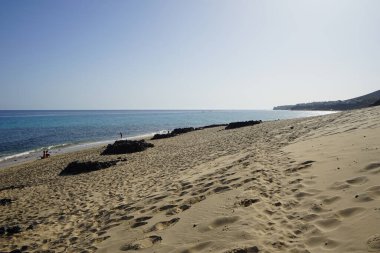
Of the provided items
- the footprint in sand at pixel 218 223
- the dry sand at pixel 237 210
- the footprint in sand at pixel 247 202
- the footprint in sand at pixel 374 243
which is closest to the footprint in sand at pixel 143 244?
the dry sand at pixel 237 210

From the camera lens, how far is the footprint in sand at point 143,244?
19.4 ft

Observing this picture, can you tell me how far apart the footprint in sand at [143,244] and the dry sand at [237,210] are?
0.9 inches

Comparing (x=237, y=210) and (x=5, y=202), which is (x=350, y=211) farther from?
(x=5, y=202)

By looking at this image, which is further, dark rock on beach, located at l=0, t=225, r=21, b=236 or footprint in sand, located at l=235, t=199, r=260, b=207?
dark rock on beach, located at l=0, t=225, r=21, b=236

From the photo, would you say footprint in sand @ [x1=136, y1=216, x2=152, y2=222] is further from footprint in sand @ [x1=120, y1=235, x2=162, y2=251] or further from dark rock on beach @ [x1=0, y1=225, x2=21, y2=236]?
dark rock on beach @ [x1=0, y1=225, x2=21, y2=236]

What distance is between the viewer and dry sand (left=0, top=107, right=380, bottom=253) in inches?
198

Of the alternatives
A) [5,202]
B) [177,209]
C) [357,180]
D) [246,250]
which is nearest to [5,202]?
[5,202]

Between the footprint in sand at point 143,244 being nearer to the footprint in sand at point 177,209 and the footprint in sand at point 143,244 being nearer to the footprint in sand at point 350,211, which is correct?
the footprint in sand at point 177,209

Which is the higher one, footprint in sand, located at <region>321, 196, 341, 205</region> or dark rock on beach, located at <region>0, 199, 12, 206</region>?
footprint in sand, located at <region>321, 196, 341, 205</region>

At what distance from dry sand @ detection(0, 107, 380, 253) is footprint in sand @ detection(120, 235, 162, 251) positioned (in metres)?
0.02

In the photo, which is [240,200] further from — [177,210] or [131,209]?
[131,209]

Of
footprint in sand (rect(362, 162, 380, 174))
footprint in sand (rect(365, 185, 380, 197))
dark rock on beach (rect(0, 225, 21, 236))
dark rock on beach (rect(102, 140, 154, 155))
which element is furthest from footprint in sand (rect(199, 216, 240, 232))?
dark rock on beach (rect(102, 140, 154, 155))

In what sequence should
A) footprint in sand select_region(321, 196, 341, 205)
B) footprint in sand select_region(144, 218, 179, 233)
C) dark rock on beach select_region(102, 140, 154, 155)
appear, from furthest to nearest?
dark rock on beach select_region(102, 140, 154, 155) < footprint in sand select_region(144, 218, 179, 233) < footprint in sand select_region(321, 196, 341, 205)

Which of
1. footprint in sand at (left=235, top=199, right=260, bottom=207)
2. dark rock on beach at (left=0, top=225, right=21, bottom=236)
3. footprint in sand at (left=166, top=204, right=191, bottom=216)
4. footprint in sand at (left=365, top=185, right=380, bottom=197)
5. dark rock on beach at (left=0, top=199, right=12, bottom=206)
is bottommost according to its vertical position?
dark rock on beach at (left=0, top=199, right=12, bottom=206)
